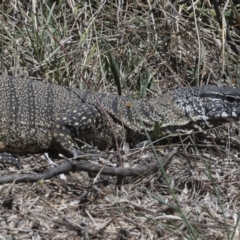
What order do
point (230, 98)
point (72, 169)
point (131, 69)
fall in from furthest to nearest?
1. point (131, 69)
2. point (230, 98)
3. point (72, 169)

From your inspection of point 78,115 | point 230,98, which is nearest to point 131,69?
point 230,98

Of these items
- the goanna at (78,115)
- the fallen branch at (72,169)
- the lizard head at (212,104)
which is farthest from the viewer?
the lizard head at (212,104)

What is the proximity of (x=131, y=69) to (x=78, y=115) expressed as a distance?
4.77ft

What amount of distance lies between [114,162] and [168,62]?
2.12 meters

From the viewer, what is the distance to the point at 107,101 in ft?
22.9

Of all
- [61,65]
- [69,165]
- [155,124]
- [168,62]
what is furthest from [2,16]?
[69,165]

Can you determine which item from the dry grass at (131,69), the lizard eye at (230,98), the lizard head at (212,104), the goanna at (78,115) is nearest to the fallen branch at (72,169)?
the dry grass at (131,69)

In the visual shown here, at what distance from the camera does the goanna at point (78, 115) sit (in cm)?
666

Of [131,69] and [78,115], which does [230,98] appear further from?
[78,115]

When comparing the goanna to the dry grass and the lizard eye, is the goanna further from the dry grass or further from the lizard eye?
the dry grass

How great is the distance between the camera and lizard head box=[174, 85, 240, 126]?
7.18 m

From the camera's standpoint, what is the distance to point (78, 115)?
668 centimetres

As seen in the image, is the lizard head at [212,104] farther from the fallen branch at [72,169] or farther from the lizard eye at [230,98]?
the fallen branch at [72,169]

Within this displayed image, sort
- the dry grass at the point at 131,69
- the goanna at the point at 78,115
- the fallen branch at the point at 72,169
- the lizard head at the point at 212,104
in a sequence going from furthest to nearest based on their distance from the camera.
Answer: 1. the lizard head at the point at 212,104
2. the goanna at the point at 78,115
3. the dry grass at the point at 131,69
4. the fallen branch at the point at 72,169
